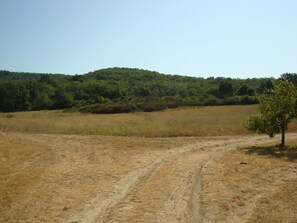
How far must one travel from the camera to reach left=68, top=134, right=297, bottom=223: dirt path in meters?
12.6

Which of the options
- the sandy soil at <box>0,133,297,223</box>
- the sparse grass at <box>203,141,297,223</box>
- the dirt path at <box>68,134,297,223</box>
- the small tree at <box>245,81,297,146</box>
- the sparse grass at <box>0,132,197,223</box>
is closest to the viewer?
the dirt path at <box>68,134,297,223</box>

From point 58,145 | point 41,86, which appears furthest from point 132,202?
point 41,86

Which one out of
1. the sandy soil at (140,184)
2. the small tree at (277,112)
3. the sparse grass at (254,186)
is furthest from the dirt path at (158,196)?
the small tree at (277,112)

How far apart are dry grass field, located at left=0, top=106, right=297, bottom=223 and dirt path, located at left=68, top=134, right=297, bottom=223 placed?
0.11 feet

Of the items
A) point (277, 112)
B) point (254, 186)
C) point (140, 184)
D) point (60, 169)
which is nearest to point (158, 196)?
point (140, 184)

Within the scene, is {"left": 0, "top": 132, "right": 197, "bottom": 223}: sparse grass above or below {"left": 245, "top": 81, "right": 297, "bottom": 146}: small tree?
below

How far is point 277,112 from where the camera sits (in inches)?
1117

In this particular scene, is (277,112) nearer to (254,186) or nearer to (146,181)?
(254,186)

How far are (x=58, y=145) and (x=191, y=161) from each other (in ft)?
41.8

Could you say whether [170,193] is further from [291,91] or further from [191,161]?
[291,91]

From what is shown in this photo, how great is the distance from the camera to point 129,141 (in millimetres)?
32469

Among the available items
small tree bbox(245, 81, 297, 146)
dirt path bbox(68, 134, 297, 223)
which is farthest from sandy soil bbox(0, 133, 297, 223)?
small tree bbox(245, 81, 297, 146)

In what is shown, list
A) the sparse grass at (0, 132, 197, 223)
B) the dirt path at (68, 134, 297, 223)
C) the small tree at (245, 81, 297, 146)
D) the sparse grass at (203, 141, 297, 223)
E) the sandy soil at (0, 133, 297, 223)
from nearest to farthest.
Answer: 1. the dirt path at (68, 134, 297, 223)
2. the sparse grass at (203, 141, 297, 223)
3. the sandy soil at (0, 133, 297, 223)
4. the sparse grass at (0, 132, 197, 223)
5. the small tree at (245, 81, 297, 146)

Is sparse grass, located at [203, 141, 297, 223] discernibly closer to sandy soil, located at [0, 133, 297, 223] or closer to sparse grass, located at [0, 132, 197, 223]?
sandy soil, located at [0, 133, 297, 223]
